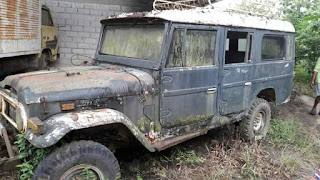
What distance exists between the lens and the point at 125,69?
377 cm

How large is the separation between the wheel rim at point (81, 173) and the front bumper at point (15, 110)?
1.88 feet

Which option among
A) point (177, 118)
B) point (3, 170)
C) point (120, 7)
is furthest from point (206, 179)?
point (120, 7)

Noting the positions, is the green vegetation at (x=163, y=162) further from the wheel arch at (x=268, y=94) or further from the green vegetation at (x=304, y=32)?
the green vegetation at (x=304, y=32)

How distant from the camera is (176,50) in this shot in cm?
365

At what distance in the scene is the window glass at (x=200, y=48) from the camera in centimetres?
381

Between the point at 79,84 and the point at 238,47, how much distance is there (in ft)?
9.13

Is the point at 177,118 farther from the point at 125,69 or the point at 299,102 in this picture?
the point at 299,102

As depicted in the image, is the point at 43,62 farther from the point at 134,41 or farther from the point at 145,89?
the point at 145,89

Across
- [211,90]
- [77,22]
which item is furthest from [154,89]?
[77,22]

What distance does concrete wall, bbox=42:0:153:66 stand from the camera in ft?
32.8

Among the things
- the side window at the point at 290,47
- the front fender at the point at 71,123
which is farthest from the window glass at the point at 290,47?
the front fender at the point at 71,123

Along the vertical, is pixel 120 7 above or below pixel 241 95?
above

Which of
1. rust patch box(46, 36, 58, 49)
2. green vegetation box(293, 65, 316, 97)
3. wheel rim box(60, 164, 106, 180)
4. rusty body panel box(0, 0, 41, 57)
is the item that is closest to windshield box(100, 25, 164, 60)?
wheel rim box(60, 164, 106, 180)

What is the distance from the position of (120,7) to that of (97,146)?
847 cm
